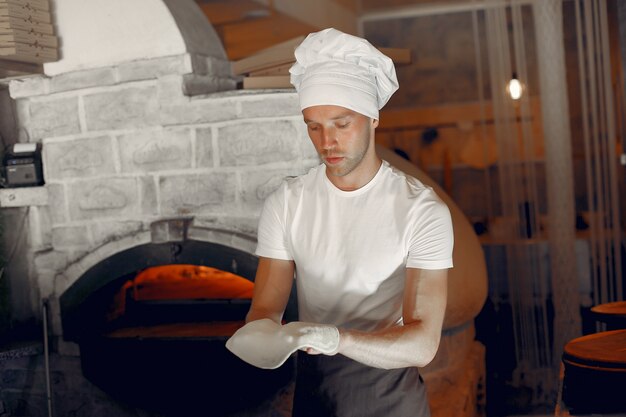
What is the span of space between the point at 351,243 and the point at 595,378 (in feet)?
2.93

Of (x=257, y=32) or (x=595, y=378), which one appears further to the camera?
(x=257, y=32)

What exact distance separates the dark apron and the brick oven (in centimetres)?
89

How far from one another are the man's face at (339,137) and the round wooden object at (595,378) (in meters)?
0.98

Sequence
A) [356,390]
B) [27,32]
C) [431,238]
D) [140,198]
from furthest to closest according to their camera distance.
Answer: [140,198], [27,32], [356,390], [431,238]

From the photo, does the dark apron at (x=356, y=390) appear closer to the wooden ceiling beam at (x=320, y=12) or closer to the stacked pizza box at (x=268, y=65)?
the stacked pizza box at (x=268, y=65)

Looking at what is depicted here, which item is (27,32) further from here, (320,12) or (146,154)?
(320,12)

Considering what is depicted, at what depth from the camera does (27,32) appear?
3223mm

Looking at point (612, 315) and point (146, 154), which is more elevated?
point (146, 154)

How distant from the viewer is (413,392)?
2180 millimetres

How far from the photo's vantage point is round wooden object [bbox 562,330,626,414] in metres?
2.30

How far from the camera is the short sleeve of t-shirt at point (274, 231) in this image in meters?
2.27

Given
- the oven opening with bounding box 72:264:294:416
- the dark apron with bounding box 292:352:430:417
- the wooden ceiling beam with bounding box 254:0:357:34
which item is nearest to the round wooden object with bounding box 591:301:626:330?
the dark apron with bounding box 292:352:430:417

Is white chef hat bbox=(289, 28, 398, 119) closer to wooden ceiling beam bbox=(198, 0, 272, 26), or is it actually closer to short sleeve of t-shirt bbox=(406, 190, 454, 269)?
short sleeve of t-shirt bbox=(406, 190, 454, 269)

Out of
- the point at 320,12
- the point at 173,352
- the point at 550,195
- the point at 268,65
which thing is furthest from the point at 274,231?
the point at 320,12
